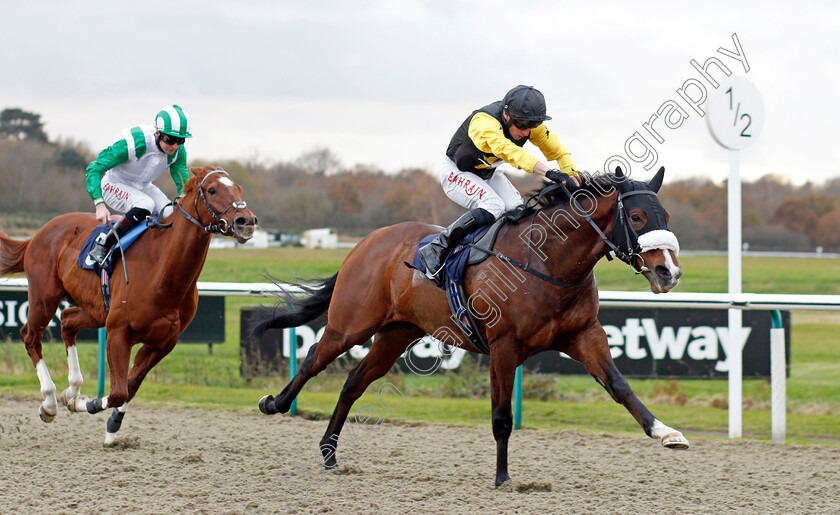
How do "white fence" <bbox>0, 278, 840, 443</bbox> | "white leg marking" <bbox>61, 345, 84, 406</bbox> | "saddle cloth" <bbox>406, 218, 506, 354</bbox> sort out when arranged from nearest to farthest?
1. "saddle cloth" <bbox>406, 218, 506, 354</bbox>
2. "white leg marking" <bbox>61, 345, 84, 406</bbox>
3. "white fence" <bbox>0, 278, 840, 443</bbox>

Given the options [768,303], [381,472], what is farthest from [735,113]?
[381,472]

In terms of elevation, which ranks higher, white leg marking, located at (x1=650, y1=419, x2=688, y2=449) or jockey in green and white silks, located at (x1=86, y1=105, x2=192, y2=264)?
jockey in green and white silks, located at (x1=86, y1=105, x2=192, y2=264)

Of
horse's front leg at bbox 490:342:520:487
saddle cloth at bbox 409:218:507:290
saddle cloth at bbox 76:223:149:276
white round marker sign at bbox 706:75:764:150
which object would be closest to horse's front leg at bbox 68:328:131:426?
saddle cloth at bbox 76:223:149:276

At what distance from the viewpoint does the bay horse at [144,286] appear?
476cm

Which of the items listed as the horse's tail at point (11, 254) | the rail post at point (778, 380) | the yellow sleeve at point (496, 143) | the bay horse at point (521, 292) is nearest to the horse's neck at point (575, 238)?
the bay horse at point (521, 292)

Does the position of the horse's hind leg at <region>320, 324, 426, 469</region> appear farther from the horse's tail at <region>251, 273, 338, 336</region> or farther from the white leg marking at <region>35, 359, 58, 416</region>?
the white leg marking at <region>35, 359, 58, 416</region>

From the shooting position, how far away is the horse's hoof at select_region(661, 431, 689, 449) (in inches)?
139

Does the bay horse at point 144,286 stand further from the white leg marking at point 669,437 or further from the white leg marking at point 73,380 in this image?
the white leg marking at point 669,437

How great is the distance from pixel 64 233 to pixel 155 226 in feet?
3.15

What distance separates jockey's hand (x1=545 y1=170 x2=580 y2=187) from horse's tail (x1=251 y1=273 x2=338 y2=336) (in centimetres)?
159

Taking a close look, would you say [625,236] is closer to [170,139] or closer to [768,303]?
[768,303]

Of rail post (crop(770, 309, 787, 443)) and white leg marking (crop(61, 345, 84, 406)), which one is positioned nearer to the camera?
white leg marking (crop(61, 345, 84, 406))

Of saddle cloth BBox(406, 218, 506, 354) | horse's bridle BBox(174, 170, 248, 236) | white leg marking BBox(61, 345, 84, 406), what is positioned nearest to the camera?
saddle cloth BBox(406, 218, 506, 354)

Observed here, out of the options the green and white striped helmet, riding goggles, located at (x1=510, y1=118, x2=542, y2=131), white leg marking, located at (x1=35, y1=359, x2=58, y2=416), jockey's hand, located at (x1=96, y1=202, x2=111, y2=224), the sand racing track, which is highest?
the green and white striped helmet
